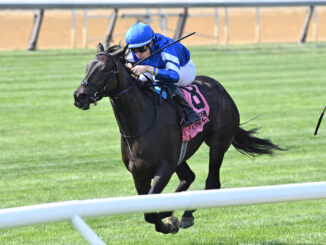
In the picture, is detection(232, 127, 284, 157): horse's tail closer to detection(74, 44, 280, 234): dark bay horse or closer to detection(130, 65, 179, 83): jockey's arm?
detection(74, 44, 280, 234): dark bay horse

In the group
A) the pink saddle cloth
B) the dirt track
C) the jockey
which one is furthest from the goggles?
the dirt track

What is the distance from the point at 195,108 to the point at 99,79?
1.21 m

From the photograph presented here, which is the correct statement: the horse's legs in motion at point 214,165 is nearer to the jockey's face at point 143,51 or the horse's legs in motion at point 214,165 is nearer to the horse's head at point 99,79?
the jockey's face at point 143,51

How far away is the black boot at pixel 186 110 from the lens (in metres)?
6.37

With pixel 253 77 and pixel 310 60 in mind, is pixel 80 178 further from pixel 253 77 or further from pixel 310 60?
pixel 310 60

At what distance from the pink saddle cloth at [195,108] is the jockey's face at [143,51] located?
57 cm

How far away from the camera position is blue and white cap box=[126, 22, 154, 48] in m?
6.06

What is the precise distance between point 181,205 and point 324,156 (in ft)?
21.2

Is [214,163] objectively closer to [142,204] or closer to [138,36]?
[138,36]

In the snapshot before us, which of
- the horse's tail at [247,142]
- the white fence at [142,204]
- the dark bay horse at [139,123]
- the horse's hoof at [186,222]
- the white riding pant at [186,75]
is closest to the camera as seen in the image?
the white fence at [142,204]

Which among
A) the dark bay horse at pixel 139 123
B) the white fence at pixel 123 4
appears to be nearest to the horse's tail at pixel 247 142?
the dark bay horse at pixel 139 123

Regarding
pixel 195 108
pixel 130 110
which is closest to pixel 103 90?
pixel 130 110

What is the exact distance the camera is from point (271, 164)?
9641mm

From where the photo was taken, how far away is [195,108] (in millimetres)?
6586
